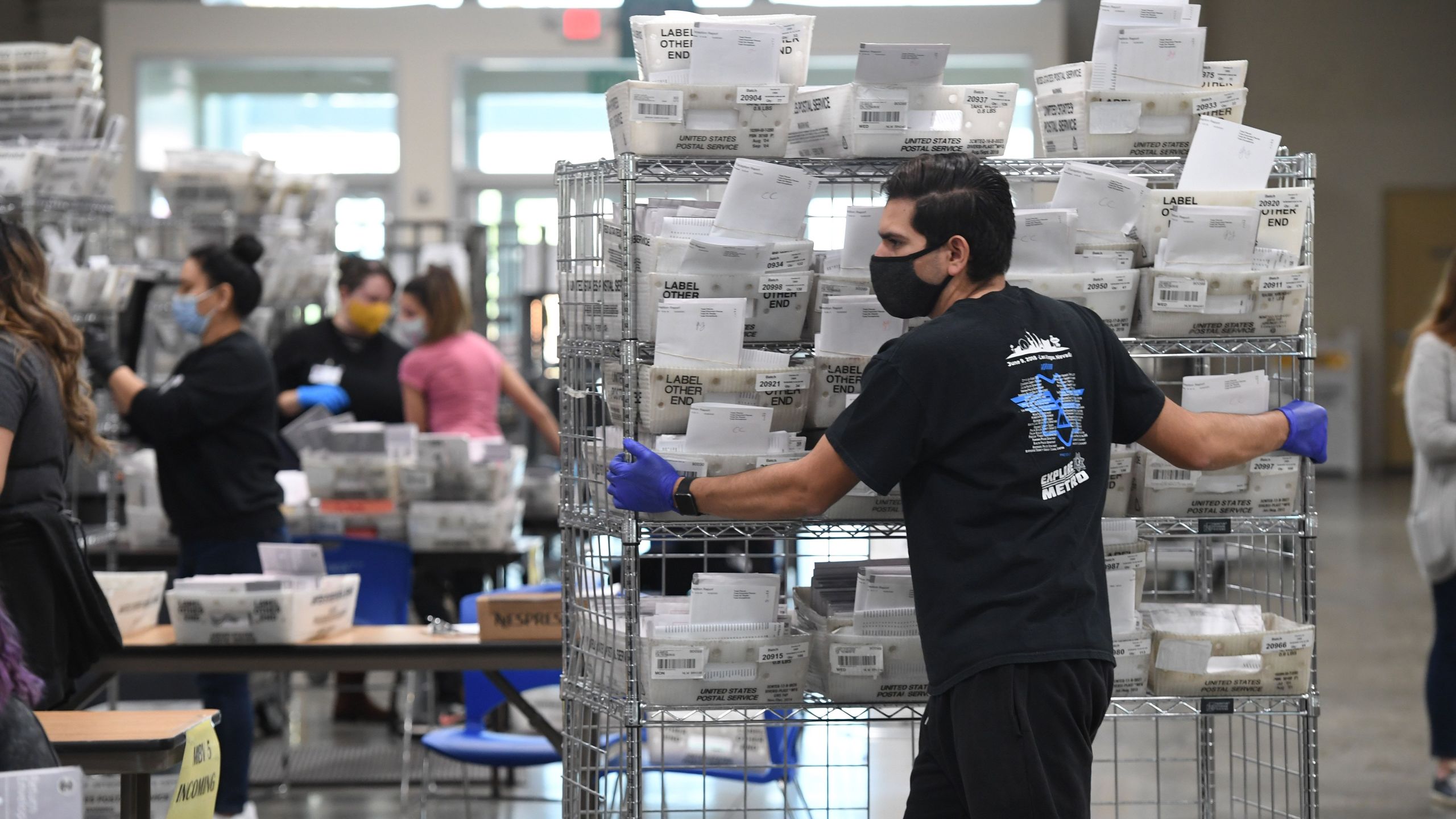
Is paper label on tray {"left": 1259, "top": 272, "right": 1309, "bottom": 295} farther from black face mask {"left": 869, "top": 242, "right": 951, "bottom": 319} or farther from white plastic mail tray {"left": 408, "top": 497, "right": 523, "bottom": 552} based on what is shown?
white plastic mail tray {"left": 408, "top": 497, "right": 523, "bottom": 552}

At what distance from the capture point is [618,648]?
292cm

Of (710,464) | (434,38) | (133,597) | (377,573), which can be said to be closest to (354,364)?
(377,573)

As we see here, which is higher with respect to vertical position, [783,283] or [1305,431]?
[783,283]

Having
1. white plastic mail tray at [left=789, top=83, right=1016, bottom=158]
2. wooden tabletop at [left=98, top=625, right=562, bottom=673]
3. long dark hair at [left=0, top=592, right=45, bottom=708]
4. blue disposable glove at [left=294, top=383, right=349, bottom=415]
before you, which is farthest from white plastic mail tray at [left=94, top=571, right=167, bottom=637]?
white plastic mail tray at [left=789, top=83, right=1016, bottom=158]

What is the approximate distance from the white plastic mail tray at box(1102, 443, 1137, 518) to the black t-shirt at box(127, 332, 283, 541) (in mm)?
2491

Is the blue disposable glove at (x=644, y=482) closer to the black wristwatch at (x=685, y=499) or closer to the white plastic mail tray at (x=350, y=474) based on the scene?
the black wristwatch at (x=685, y=499)

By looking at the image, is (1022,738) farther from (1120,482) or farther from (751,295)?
(751,295)

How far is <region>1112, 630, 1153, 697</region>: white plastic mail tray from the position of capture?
9.68ft

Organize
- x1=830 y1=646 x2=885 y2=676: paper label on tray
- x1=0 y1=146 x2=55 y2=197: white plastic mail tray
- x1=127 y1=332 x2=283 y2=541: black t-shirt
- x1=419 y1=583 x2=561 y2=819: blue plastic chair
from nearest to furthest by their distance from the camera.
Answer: x1=830 y1=646 x2=885 y2=676: paper label on tray → x1=419 y1=583 x2=561 y2=819: blue plastic chair → x1=127 y1=332 x2=283 y2=541: black t-shirt → x1=0 y1=146 x2=55 y2=197: white plastic mail tray

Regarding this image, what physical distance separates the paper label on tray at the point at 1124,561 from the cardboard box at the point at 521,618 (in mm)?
1506

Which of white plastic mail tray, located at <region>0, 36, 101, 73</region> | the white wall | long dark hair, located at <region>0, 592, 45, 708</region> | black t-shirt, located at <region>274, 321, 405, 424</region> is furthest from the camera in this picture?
the white wall

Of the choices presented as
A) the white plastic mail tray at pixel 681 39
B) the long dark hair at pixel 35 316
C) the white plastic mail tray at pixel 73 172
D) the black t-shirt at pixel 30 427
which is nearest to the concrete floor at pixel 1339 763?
the white plastic mail tray at pixel 681 39

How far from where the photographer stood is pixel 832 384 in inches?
114

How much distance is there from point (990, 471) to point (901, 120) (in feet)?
2.91
